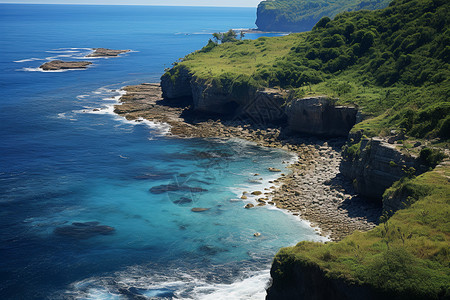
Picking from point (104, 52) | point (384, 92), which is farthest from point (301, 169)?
point (104, 52)

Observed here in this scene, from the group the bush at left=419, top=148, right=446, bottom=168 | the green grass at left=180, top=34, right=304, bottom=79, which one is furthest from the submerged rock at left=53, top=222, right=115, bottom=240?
the green grass at left=180, top=34, right=304, bottom=79

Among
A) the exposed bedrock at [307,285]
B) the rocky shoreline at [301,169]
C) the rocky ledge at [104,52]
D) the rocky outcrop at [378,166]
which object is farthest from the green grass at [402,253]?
the rocky ledge at [104,52]

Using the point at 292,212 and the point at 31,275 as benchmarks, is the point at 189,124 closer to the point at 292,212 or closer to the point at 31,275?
the point at 292,212

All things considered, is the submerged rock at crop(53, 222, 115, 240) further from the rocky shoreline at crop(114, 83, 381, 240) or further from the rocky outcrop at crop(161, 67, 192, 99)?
the rocky outcrop at crop(161, 67, 192, 99)

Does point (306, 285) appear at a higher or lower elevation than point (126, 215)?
higher

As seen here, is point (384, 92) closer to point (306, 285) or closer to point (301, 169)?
point (301, 169)
